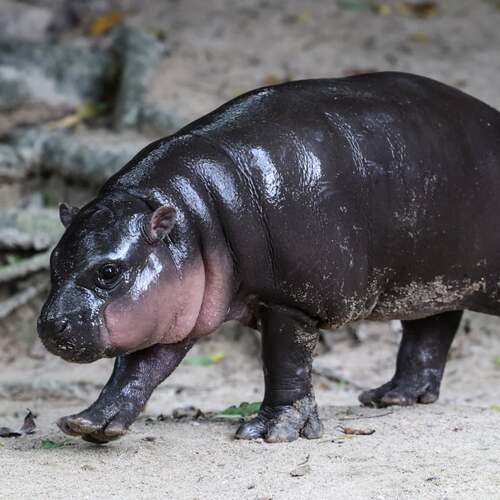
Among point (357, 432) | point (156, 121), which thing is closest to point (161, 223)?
point (357, 432)

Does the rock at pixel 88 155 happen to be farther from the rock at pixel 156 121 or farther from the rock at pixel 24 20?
the rock at pixel 24 20

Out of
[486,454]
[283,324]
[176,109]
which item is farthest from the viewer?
[176,109]

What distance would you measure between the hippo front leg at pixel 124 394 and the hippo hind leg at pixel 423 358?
4.76 feet

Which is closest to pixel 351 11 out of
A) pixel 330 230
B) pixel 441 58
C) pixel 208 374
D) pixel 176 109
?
pixel 441 58

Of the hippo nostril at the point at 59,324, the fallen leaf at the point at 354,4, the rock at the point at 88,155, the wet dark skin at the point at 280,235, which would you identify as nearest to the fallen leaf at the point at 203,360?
the rock at the point at 88,155

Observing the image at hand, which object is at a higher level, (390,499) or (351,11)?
(351,11)

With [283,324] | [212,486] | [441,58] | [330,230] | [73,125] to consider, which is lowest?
[212,486]

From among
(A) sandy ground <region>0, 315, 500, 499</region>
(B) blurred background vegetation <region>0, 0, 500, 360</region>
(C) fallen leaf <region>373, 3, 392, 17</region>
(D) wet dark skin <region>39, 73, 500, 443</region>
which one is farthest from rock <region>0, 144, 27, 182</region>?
(D) wet dark skin <region>39, 73, 500, 443</region>

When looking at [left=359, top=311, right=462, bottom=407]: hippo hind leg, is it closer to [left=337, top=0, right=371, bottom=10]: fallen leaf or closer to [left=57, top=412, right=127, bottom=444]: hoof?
[left=57, top=412, right=127, bottom=444]: hoof

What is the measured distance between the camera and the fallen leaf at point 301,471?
4.57 m

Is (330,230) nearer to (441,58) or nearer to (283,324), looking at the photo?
(283,324)

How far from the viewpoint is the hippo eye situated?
4.66m

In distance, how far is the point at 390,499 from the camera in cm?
422

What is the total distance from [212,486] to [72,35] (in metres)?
7.21
